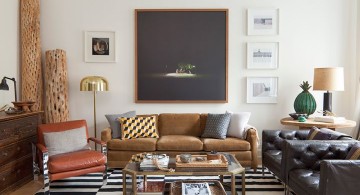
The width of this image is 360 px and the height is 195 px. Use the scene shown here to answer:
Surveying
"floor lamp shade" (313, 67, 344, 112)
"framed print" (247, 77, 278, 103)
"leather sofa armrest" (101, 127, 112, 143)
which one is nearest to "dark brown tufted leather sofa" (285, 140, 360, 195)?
"floor lamp shade" (313, 67, 344, 112)

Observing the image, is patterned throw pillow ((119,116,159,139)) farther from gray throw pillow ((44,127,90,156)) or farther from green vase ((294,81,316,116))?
green vase ((294,81,316,116))

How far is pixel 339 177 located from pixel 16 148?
3.83 m

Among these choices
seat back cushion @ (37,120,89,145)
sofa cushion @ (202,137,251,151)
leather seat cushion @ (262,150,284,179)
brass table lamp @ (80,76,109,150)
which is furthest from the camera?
A: brass table lamp @ (80,76,109,150)

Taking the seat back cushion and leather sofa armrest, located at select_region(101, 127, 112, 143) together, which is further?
leather sofa armrest, located at select_region(101, 127, 112, 143)

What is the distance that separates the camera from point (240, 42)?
5.56 metres

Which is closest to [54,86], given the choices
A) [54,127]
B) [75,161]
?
[54,127]

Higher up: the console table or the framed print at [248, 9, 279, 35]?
the framed print at [248, 9, 279, 35]

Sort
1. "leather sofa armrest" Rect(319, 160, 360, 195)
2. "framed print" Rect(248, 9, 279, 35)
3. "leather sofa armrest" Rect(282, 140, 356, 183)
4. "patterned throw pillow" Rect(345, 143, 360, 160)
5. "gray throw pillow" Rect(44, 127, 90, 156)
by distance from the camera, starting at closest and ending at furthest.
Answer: "leather sofa armrest" Rect(319, 160, 360, 195)
"patterned throw pillow" Rect(345, 143, 360, 160)
"leather sofa armrest" Rect(282, 140, 356, 183)
"gray throw pillow" Rect(44, 127, 90, 156)
"framed print" Rect(248, 9, 279, 35)

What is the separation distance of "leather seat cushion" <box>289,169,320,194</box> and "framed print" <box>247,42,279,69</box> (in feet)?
8.70

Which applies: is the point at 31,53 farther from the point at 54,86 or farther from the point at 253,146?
the point at 253,146

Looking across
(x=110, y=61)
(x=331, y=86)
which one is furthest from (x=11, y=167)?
(x=331, y=86)

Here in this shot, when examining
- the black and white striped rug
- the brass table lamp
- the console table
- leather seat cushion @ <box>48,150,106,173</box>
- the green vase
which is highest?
the brass table lamp

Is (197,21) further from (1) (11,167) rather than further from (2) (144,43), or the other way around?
(1) (11,167)

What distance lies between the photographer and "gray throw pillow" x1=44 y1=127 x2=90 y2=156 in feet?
13.3
